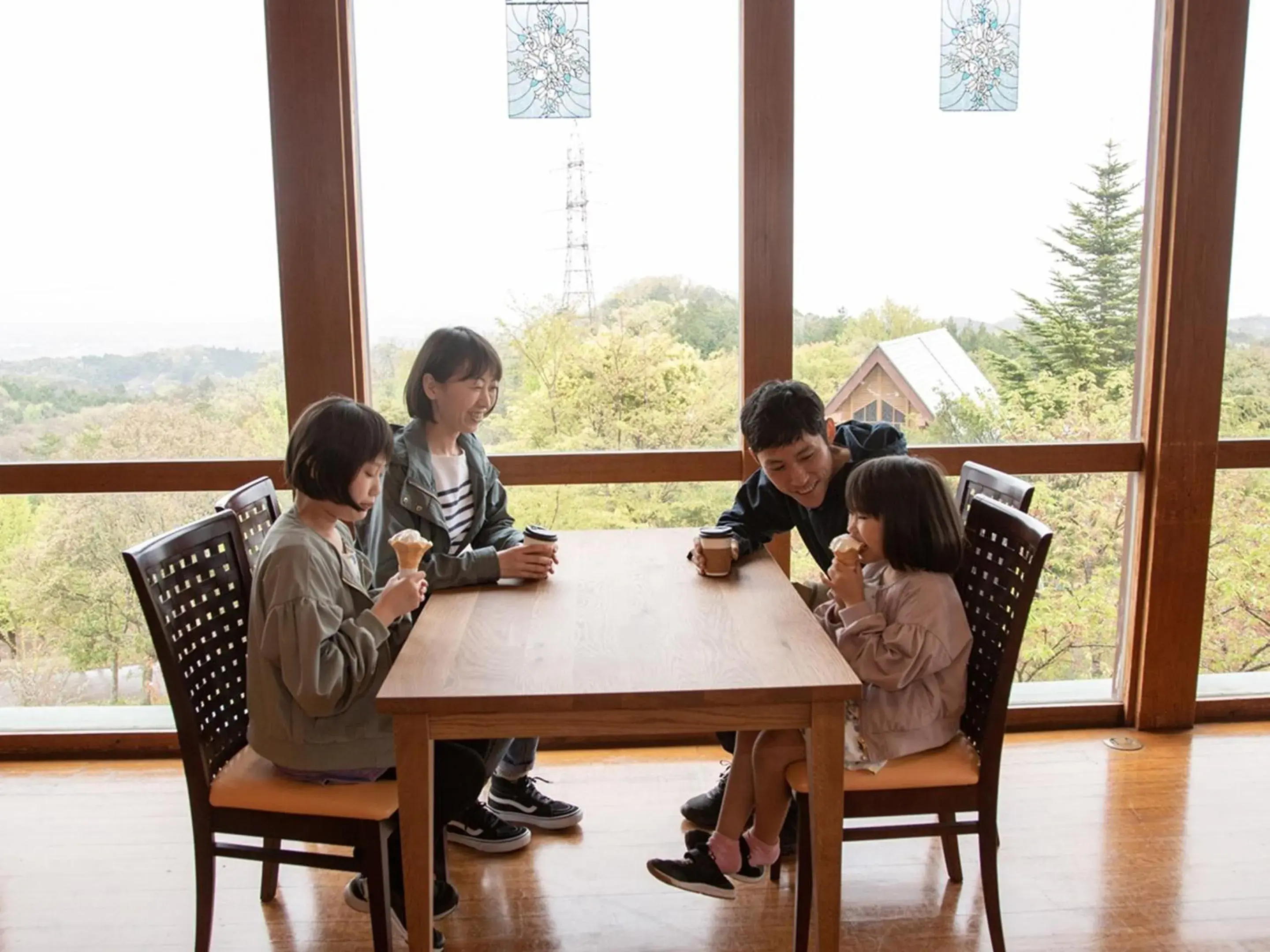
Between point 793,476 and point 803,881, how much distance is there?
81cm

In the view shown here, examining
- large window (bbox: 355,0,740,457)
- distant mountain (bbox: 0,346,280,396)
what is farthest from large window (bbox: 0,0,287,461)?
large window (bbox: 355,0,740,457)

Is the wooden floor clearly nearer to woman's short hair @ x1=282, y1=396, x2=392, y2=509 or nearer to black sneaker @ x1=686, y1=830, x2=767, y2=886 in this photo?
black sneaker @ x1=686, y1=830, x2=767, y2=886

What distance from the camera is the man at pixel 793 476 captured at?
2238mm

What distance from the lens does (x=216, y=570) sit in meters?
2.01

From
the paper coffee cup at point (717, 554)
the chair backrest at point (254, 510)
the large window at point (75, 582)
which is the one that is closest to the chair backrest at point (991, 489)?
the paper coffee cup at point (717, 554)

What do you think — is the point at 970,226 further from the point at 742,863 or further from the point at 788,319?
the point at 742,863

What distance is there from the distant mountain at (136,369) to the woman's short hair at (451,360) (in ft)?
2.52

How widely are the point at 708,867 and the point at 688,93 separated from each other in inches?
79.4

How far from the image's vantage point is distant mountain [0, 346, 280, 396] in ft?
9.66

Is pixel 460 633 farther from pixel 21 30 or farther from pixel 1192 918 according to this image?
pixel 21 30

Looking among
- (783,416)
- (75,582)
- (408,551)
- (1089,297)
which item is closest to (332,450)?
(408,551)

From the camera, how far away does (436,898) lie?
224 centimetres

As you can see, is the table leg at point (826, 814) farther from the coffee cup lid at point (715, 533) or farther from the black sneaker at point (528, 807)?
the black sneaker at point (528, 807)

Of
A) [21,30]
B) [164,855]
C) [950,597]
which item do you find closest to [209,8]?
[21,30]
